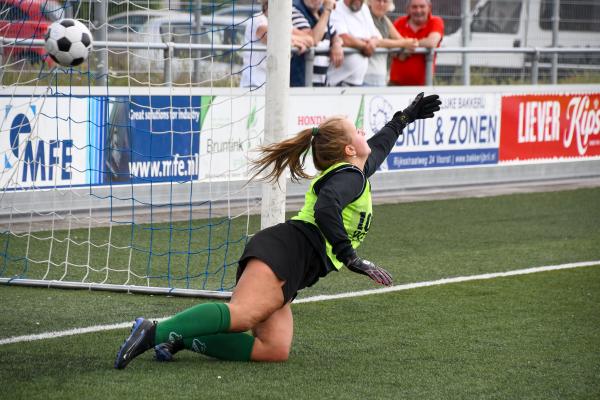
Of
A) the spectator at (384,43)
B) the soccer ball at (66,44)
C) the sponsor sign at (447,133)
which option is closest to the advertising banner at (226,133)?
the sponsor sign at (447,133)

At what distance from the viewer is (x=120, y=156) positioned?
9945 mm

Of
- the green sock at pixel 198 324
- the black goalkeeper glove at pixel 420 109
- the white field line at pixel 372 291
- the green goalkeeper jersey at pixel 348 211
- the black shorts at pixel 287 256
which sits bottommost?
the white field line at pixel 372 291

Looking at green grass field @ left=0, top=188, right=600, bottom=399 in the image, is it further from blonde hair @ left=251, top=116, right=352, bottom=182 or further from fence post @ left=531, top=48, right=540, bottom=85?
fence post @ left=531, top=48, right=540, bottom=85

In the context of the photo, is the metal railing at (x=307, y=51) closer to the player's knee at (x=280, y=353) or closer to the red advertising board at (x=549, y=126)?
the red advertising board at (x=549, y=126)

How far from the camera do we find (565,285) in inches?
306

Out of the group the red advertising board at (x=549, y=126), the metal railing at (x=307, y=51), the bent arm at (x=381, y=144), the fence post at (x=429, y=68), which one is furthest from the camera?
the red advertising board at (x=549, y=126)

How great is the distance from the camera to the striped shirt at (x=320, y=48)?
11.3 metres

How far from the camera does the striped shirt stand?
446 inches

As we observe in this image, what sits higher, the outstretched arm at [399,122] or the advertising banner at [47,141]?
the outstretched arm at [399,122]

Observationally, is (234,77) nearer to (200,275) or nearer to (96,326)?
(200,275)

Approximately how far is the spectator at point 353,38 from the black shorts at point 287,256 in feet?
22.1

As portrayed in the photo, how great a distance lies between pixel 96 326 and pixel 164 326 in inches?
43.0

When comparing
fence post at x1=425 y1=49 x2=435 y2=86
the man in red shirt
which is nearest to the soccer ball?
the man in red shirt

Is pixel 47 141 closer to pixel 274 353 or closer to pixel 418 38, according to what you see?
pixel 274 353
